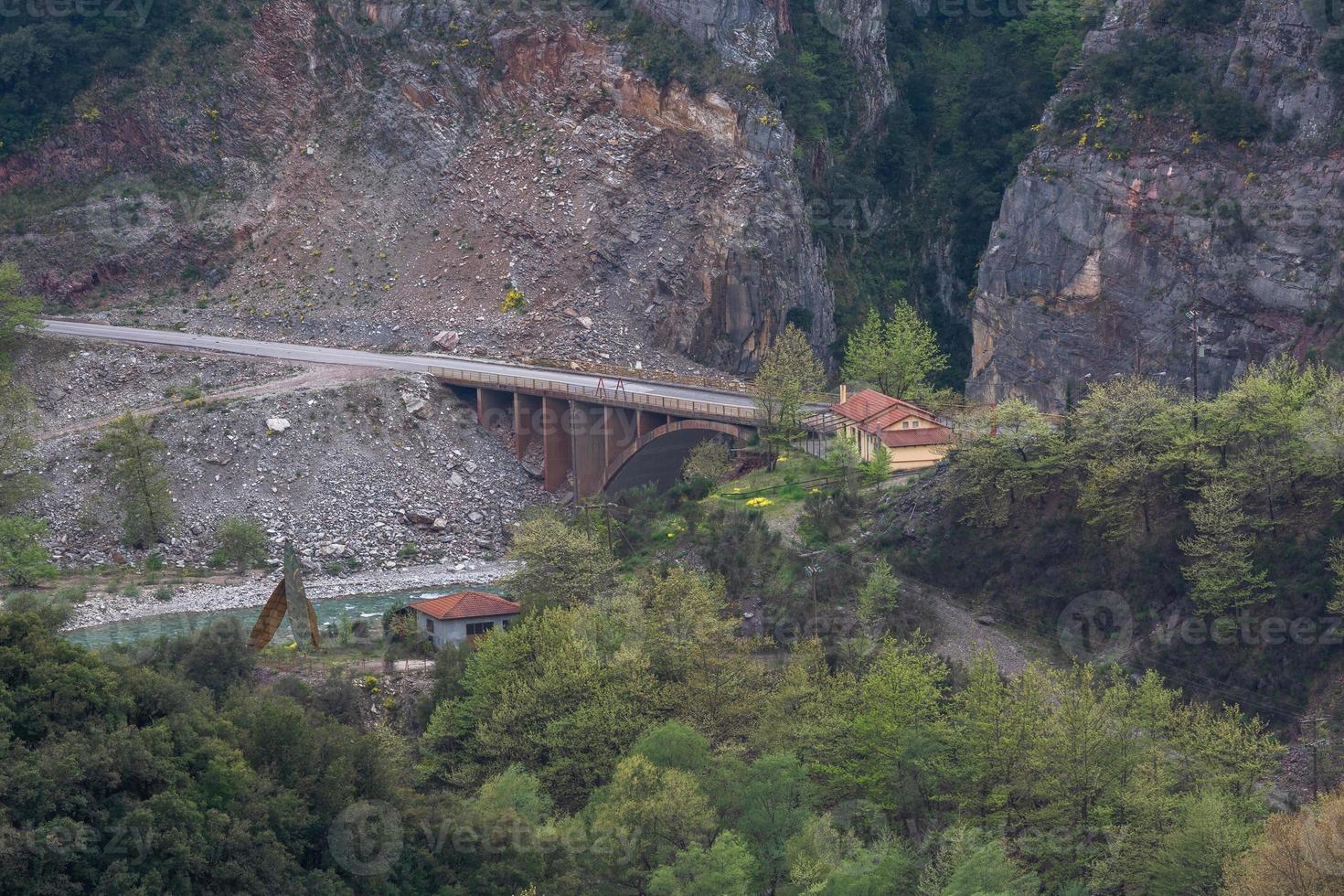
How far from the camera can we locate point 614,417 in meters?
87.6

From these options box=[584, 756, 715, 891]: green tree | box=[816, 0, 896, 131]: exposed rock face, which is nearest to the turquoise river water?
box=[584, 756, 715, 891]: green tree

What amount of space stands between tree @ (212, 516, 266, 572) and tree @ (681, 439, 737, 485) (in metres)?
17.2

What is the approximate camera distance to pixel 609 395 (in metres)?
87.9

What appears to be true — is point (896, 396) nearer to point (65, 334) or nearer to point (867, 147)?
point (867, 147)

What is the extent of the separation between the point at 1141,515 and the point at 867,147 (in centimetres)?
5415

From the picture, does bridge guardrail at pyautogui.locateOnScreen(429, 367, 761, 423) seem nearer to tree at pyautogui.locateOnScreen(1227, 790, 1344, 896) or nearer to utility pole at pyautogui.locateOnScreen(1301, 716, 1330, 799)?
utility pole at pyautogui.locateOnScreen(1301, 716, 1330, 799)

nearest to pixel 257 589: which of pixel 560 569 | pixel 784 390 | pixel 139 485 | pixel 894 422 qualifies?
pixel 139 485

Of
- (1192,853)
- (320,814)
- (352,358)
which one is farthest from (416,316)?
(1192,853)

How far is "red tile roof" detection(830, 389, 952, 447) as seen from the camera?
75.1m

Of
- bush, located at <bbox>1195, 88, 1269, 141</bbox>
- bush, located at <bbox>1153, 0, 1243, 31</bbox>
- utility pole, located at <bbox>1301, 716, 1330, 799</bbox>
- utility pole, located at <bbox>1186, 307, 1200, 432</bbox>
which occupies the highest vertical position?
bush, located at <bbox>1153, 0, 1243, 31</bbox>

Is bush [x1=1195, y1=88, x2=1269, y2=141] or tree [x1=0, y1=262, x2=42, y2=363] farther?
tree [x1=0, y1=262, x2=42, y2=363]

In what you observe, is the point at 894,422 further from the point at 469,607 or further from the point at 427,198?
the point at 427,198

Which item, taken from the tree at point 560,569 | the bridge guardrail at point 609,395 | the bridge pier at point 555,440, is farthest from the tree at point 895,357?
Answer: the tree at point 560,569

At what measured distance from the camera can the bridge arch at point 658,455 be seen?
278 feet
